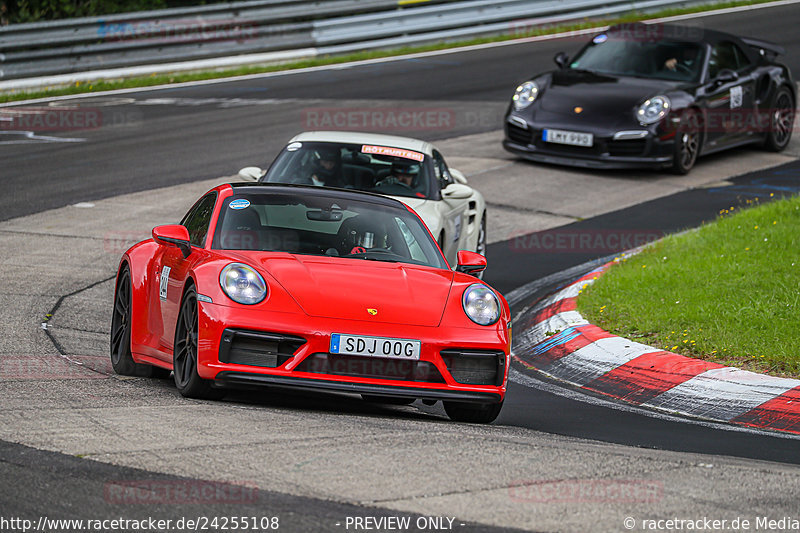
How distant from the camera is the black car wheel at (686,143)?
598 inches

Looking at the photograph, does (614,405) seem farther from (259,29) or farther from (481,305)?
(259,29)

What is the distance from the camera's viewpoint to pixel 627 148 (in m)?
14.9

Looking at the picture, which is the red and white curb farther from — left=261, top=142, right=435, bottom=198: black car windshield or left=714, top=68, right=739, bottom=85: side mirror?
left=714, top=68, right=739, bottom=85: side mirror

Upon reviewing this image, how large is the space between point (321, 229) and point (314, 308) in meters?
1.09

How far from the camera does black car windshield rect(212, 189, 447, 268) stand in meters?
6.93

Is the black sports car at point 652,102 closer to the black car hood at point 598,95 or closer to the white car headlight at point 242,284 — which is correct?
the black car hood at point 598,95

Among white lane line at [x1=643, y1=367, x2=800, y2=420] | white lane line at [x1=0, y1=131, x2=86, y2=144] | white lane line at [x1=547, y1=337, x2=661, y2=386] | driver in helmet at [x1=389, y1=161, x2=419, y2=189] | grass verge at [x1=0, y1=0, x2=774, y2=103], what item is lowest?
grass verge at [x1=0, y1=0, x2=774, y2=103]

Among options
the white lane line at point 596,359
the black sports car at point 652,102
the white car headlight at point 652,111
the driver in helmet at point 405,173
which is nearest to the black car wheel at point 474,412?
the white lane line at point 596,359

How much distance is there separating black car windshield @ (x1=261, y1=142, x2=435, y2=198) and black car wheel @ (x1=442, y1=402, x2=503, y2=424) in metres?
3.78

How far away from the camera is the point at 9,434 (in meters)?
5.03

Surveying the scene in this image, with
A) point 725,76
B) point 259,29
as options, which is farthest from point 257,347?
point 259,29

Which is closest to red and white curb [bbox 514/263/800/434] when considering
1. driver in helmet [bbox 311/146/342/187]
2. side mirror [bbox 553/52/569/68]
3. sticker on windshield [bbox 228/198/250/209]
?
driver in helmet [bbox 311/146/342/187]

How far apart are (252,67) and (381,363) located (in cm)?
1854

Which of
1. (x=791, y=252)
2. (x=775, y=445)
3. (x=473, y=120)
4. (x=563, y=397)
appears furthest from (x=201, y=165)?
(x=775, y=445)
